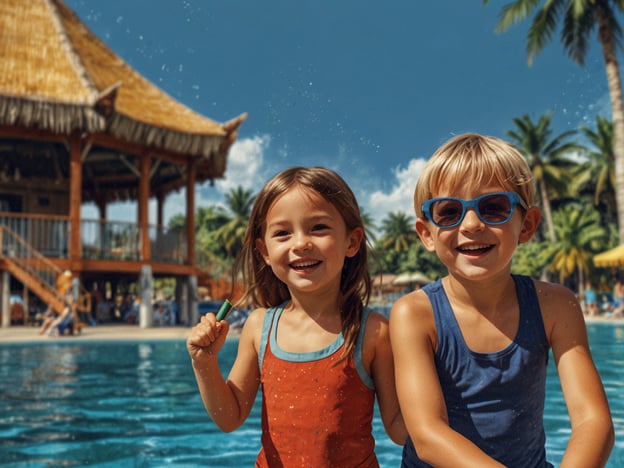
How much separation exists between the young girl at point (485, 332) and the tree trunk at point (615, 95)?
14.7 m

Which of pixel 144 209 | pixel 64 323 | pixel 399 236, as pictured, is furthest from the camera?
pixel 399 236

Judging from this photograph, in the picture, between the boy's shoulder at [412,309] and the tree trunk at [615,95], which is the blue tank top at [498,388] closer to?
the boy's shoulder at [412,309]

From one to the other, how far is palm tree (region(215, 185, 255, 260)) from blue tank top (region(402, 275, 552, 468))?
36.9m

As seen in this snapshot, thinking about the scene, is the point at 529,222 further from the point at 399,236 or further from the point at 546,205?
the point at 399,236

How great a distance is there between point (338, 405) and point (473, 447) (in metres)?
0.38

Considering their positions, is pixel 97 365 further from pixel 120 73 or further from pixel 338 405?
pixel 120 73

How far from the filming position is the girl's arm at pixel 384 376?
1609mm

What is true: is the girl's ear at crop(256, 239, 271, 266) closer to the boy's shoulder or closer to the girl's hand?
the girl's hand

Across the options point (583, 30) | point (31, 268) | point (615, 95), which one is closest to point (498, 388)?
point (31, 268)

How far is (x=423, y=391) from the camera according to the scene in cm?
137

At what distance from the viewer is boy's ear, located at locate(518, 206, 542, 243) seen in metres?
1.47

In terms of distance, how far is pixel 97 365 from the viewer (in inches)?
316

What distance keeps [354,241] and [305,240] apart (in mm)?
185

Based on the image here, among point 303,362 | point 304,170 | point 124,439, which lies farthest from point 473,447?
point 124,439
